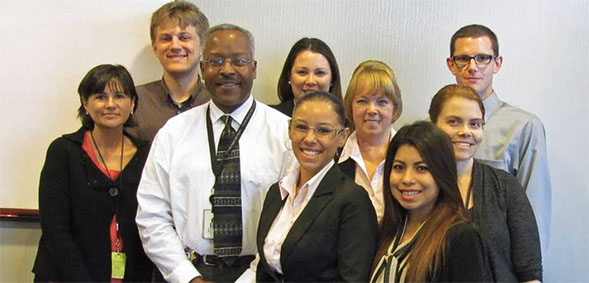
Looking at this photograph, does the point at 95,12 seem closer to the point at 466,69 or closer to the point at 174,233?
the point at 174,233

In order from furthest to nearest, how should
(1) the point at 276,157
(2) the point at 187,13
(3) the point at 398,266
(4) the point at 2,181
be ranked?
(4) the point at 2,181 < (2) the point at 187,13 < (1) the point at 276,157 < (3) the point at 398,266

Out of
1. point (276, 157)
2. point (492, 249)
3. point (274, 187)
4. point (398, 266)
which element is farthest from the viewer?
point (276, 157)

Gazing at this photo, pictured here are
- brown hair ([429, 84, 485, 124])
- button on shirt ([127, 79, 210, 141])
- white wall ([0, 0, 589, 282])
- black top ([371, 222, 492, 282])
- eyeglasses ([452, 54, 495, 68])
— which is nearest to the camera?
black top ([371, 222, 492, 282])

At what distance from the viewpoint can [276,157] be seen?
2146mm

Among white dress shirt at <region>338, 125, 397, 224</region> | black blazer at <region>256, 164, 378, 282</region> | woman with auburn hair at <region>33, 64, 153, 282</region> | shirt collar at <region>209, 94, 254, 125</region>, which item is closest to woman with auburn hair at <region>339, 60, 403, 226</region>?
white dress shirt at <region>338, 125, 397, 224</region>

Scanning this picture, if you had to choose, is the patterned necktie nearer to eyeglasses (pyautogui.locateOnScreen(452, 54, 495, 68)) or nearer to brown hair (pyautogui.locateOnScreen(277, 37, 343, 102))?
brown hair (pyautogui.locateOnScreen(277, 37, 343, 102))

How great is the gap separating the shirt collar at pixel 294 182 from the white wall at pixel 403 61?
125 centimetres

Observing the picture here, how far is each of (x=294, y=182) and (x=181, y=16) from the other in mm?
1197

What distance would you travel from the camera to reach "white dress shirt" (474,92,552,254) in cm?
237

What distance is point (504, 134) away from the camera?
2.42 m

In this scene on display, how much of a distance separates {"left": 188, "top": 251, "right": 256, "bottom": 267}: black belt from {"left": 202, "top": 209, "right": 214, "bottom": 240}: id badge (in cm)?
9

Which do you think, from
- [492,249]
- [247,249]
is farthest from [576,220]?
[247,249]

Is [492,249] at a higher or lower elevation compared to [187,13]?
lower

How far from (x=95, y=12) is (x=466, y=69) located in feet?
6.35
